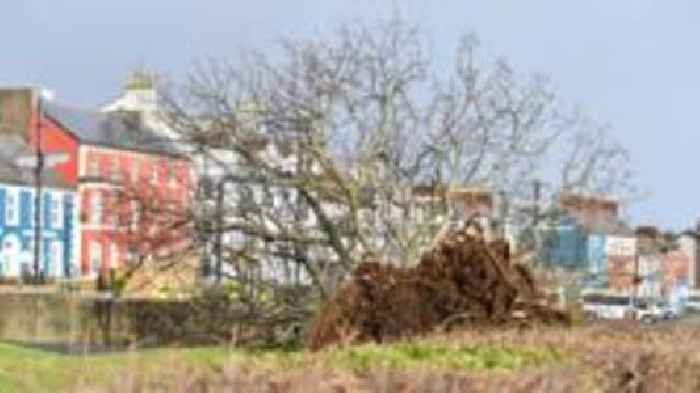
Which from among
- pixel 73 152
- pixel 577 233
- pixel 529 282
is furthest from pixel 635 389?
pixel 73 152

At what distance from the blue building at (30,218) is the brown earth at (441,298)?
7606cm

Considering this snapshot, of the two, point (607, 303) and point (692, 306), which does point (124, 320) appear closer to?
point (607, 303)

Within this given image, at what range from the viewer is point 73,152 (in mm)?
101250

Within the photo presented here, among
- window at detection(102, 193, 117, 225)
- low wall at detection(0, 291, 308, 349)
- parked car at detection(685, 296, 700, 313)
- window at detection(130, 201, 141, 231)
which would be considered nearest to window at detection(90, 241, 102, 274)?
parked car at detection(685, 296, 700, 313)

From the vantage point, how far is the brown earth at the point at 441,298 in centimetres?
1839

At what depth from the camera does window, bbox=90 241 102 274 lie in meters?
97.3

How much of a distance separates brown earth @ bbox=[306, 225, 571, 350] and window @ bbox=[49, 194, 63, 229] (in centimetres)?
8101

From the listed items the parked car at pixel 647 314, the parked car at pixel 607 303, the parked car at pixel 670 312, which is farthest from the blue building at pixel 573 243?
the parked car at pixel 670 312

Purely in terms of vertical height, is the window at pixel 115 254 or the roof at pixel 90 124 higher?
the roof at pixel 90 124

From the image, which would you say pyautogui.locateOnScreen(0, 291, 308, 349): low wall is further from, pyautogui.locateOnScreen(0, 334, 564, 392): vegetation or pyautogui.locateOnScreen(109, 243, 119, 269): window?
pyautogui.locateOnScreen(0, 334, 564, 392): vegetation

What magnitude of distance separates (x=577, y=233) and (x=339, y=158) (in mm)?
7831

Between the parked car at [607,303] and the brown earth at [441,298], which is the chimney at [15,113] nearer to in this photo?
the parked car at [607,303]

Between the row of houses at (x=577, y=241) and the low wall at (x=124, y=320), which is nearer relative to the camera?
the low wall at (x=124, y=320)

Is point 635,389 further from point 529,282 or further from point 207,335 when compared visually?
point 207,335
